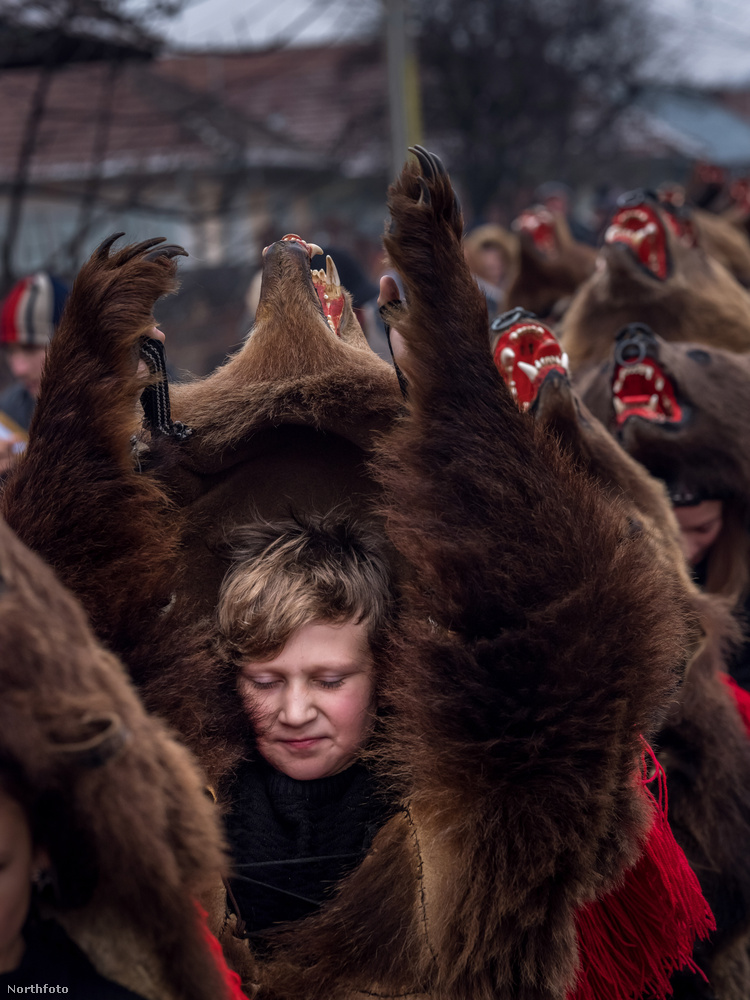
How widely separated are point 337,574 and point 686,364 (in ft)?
3.79

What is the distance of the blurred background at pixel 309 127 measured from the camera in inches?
196

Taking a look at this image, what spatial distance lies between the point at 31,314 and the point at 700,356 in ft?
8.16

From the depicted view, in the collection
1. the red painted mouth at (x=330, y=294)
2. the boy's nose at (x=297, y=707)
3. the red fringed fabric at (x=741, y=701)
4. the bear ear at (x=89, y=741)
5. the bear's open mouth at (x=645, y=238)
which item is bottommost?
the red fringed fabric at (x=741, y=701)

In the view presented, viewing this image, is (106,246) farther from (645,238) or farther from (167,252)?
(645,238)

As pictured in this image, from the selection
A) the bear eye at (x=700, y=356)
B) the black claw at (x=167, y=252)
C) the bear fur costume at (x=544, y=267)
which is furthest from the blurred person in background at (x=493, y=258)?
the black claw at (x=167, y=252)

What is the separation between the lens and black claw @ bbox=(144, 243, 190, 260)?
1458mm

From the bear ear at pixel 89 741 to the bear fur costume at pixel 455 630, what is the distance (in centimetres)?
48

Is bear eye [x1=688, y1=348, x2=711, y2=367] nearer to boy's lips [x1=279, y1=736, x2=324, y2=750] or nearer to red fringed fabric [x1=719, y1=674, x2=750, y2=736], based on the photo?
red fringed fabric [x1=719, y1=674, x2=750, y2=736]

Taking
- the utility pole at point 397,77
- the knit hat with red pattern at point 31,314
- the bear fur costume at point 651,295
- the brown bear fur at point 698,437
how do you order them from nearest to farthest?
the brown bear fur at point 698,437 < the bear fur costume at point 651,295 < the knit hat with red pattern at point 31,314 < the utility pole at point 397,77

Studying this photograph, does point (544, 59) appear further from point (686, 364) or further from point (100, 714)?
point (100, 714)

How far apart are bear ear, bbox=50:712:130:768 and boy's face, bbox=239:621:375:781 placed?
610 mm

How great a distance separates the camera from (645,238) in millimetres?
2955

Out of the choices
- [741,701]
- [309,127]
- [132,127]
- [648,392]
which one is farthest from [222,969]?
[309,127]

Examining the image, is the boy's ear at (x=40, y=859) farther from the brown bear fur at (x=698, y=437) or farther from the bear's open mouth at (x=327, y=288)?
the brown bear fur at (x=698, y=437)
